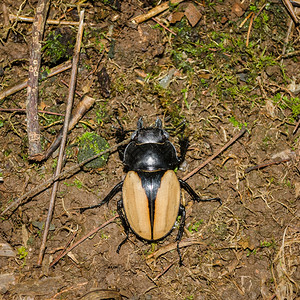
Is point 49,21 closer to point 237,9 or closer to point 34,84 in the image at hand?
point 34,84

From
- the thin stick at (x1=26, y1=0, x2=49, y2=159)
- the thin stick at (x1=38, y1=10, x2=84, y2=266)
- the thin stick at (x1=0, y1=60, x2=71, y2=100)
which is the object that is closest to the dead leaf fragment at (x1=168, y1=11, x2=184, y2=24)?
the thin stick at (x1=38, y1=10, x2=84, y2=266)

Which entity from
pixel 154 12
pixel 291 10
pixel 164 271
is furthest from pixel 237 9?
pixel 164 271

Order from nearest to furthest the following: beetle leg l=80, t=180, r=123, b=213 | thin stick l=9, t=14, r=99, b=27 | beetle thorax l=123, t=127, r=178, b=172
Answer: beetle thorax l=123, t=127, r=178, b=172, beetle leg l=80, t=180, r=123, b=213, thin stick l=9, t=14, r=99, b=27

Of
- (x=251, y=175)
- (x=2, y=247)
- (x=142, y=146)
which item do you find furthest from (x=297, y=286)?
(x=2, y=247)

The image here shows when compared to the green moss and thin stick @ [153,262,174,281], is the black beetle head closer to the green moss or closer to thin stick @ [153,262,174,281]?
the green moss

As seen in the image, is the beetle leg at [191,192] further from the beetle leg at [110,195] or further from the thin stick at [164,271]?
A: the thin stick at [164,271]

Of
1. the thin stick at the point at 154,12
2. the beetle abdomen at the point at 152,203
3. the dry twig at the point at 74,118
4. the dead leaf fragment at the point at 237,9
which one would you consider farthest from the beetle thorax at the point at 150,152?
the dead leaf fragment at the point at 237,9

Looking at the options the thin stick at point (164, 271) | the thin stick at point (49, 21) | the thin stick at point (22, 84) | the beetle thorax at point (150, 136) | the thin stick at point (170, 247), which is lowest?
the thin stick at point (164, 271)
